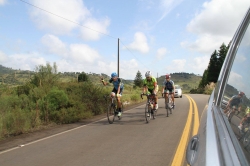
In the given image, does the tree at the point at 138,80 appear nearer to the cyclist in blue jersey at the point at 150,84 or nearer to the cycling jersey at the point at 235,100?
the cyclist in blue jersey at the point at 150,84

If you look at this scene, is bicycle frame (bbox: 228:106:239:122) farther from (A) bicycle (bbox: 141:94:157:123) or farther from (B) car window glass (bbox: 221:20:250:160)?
(A) bicycle (bbox: 141:94:157:123)

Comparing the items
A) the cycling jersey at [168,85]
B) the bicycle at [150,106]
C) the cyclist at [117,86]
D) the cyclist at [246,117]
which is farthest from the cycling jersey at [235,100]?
the cycling jersey at [168,85]

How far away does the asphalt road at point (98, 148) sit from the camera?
17.4 feet

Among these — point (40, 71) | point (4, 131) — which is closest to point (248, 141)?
point (4, 131)

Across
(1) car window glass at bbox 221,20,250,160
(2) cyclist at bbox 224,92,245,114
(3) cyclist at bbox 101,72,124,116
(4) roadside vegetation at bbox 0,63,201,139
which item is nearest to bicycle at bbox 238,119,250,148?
(1) car window glass at bbox 221,20,250,160

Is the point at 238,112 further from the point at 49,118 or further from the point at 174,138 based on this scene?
the point at 49,118

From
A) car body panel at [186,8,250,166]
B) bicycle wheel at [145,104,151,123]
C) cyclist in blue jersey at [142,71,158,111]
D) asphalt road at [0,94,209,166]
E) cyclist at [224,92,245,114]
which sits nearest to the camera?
car body panel at [186,8,250,166]

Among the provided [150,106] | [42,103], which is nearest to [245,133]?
[150,106]

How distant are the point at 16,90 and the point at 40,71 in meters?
3.46

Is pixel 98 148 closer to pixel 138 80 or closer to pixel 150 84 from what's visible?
pixel 150 84

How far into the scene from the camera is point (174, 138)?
23.7 feet

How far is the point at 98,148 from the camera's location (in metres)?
6.36

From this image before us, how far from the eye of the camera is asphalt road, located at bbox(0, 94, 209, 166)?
5312mm

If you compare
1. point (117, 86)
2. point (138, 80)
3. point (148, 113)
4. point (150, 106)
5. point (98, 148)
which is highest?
point (138, 80)
